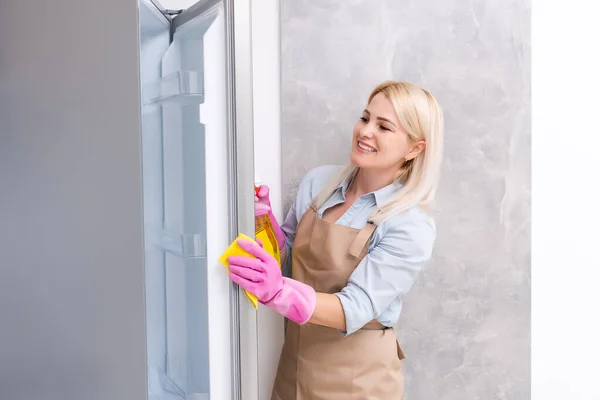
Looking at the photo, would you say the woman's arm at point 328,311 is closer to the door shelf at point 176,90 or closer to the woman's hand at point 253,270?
A: the woman's hand at point 253,270

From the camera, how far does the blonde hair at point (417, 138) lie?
153cm

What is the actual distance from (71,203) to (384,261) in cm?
81

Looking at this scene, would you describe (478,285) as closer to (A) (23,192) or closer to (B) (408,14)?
(B) (408,14)

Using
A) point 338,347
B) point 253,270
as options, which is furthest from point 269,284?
point 338,347

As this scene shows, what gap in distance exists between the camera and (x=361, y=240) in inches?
60.1

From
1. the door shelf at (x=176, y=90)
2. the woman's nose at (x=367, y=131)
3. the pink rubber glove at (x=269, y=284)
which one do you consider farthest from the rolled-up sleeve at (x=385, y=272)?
the door shelf at (x=176, y=90)

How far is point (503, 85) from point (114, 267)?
1.36 m

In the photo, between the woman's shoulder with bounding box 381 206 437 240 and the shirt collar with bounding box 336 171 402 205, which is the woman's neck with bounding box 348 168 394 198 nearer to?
the shirt collar with bounding box 336 171 402 205

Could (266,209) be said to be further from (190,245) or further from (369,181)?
(190,245)

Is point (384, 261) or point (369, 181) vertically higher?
point (369, 181)

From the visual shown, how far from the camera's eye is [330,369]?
1582mm

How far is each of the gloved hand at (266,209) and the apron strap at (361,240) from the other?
25 centimetres

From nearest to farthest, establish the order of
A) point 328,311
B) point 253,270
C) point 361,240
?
1. point 253,270
2. point 328,311
3. point 361,240
